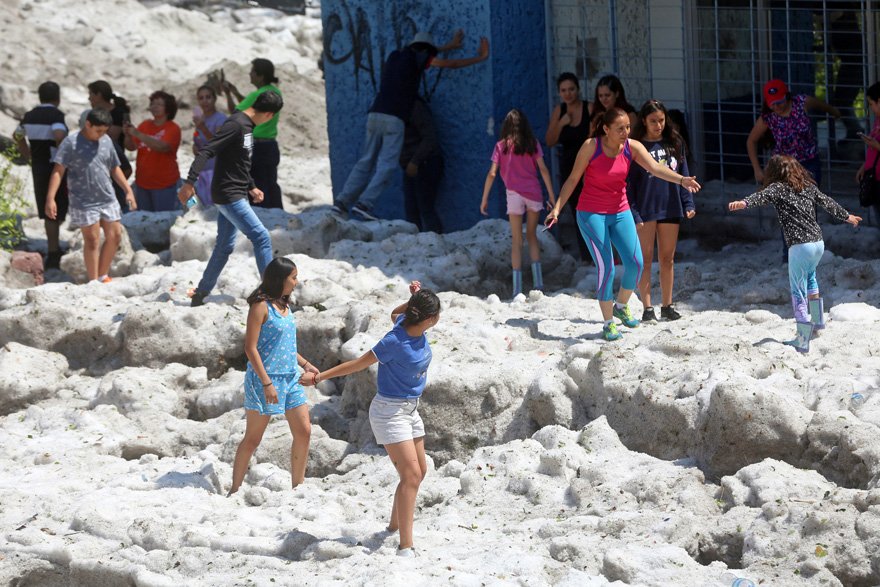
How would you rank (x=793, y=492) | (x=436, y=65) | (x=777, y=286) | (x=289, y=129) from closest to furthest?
1. (x=793, y=492)
2. (x=777, y=286)
3. (x=436, y=65)
4. (x=289, y=129)

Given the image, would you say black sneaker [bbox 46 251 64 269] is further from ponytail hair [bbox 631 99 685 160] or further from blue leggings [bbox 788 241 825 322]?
blue leggings [bbox 788 241 825 322]

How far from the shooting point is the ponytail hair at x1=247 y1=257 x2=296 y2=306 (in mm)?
7504

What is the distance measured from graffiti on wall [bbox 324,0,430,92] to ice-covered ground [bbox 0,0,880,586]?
2.35 meters

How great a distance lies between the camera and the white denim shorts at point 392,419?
681 centimetres

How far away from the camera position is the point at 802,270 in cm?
865

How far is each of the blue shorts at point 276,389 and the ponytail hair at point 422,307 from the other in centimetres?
116

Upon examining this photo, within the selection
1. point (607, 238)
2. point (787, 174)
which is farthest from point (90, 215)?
point (787, 174)

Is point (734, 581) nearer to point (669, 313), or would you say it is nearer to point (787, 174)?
point (787, 174)

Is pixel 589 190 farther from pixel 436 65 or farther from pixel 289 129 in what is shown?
pixel 289 129

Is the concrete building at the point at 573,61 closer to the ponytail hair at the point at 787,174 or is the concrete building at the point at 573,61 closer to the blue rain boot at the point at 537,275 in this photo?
the blue rain boot at the point at 537,275

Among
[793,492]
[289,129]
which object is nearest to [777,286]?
[793,492]

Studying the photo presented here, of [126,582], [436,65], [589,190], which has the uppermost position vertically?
[436,65]

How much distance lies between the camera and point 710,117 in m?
13.4

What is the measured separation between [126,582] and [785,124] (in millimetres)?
6476
